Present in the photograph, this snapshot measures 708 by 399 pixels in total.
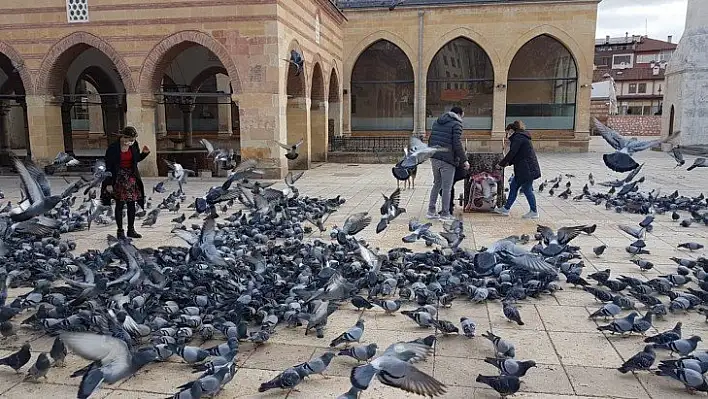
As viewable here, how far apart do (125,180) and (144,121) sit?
27.1ft

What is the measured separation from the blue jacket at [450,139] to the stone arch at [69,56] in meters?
9.75

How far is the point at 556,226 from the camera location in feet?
26.3

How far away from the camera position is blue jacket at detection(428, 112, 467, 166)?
26.0 ft

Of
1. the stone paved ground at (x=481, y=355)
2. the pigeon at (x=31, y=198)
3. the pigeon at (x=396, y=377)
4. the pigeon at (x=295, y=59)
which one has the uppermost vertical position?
the pigeon at (x=295, y=59)

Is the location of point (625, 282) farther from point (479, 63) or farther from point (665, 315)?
point (479, 63)

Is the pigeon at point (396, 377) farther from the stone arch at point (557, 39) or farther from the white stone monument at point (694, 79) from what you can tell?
the white stone monument at point (694, 79)

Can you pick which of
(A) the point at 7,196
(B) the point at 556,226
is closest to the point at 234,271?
(B) the point at 556,226

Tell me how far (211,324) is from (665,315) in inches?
147

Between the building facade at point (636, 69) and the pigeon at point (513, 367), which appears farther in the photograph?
the building facade at point (636, 69)

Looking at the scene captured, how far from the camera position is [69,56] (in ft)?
48.0

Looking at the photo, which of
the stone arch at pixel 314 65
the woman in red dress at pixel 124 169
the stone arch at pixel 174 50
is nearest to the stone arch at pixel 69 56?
the stone arch at pixel 174 50

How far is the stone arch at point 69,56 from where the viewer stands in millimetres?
14125

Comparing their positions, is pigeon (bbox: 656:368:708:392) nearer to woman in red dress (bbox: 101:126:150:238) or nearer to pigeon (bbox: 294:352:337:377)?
pigeon (bbox: 294:352:337:377)

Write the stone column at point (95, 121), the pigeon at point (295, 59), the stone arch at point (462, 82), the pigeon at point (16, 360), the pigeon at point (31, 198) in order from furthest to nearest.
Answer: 1. the stone column at point (95, 121)
2. the stone arch at point (462, 82)
3. the pigeon at point (295, 59)
4. the pigeon at point (31, 198)
5. the pigeon at point (16, 360)
